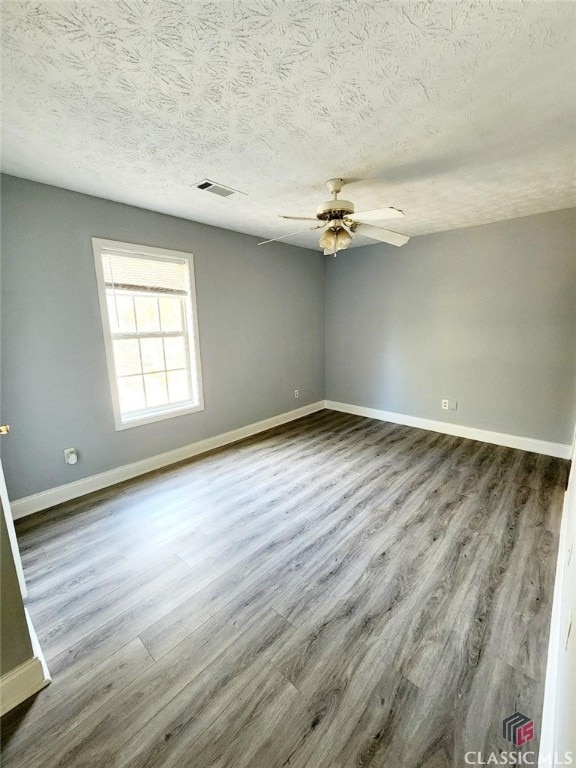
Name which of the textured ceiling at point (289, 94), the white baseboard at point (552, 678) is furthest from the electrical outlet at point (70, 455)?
the white baseboard at point (552, 678)

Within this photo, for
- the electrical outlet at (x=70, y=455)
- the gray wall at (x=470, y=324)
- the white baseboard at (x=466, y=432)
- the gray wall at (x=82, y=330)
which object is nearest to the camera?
the gray wall at (x=82, y=330)

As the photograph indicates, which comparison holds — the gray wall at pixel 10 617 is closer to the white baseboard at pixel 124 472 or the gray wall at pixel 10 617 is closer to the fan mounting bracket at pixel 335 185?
the white baseboard at pixel 124 472

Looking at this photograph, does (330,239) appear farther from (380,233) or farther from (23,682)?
(23,682)

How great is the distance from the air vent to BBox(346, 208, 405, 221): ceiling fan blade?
3.36 feet

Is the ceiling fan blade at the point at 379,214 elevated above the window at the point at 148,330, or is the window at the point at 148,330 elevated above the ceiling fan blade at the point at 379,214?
the ceiling fan blade at the point at 379,214

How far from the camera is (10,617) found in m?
1.21

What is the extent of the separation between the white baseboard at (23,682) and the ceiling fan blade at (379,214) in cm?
279

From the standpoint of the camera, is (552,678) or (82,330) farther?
(82,330)

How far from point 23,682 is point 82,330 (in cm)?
226

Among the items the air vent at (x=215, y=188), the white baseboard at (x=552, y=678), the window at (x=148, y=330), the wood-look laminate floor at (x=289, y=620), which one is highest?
the air vent at (x=215, y=188)

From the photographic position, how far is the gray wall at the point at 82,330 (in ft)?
7.59

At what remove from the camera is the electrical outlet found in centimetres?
264

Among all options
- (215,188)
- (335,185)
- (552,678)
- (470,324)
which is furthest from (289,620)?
(470,324)

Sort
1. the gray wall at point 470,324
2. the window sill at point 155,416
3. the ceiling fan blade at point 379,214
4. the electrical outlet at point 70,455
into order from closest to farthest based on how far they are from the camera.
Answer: the ceiling fan blade at point 379,214 < the electrical outlet at point 70,455 < the window sill at point 155,416 < the gray wall at point 470,324
